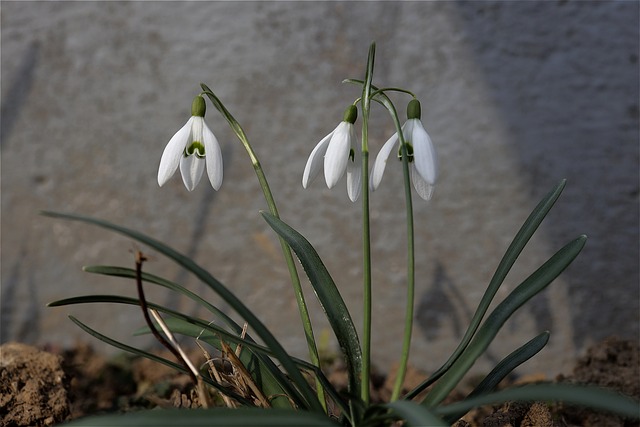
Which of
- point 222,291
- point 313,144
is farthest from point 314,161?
point 313,144

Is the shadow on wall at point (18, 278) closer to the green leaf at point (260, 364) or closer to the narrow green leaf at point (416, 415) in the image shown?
the green leaf at point (260, 364)

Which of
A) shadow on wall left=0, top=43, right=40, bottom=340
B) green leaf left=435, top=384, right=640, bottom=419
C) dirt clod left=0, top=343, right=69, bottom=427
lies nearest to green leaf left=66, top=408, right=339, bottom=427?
green leaf left=435, top=384, right=640, bottom=419

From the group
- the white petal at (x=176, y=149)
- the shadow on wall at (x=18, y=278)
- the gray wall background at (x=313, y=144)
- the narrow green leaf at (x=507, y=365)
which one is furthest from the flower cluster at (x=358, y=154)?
the shadow on wall at (x=18, y=278)

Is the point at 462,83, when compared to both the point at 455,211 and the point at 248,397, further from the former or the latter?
the point at 248,397

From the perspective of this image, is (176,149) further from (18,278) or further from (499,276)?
(18,278)

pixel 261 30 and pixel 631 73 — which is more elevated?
pixel 261 30

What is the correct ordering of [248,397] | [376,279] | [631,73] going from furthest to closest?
→ [376,279] → [631,73] → [248,397]

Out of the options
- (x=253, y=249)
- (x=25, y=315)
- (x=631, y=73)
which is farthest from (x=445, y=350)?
(x=25, y=315)
